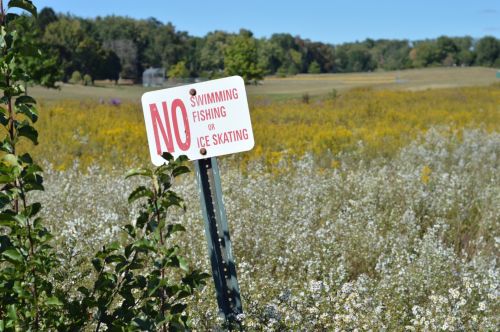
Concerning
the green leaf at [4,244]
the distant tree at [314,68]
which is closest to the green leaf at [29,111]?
the green leaf at [4,244]

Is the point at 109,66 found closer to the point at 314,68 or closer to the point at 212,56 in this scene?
the point at 212,56

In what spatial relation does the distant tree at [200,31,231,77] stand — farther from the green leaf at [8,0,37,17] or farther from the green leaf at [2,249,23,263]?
the green leaf at [2,249,23,263]

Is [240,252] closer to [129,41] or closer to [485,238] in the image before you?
[485,238]

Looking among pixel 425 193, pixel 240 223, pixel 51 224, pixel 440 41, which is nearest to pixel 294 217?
pixel 240 223

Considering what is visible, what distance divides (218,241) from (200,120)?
2.16 ft

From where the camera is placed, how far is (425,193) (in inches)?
235

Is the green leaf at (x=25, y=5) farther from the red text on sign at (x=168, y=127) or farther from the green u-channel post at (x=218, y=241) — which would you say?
the green u-channel post at (x=218, y=241)

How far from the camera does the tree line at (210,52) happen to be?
7381 centimetres

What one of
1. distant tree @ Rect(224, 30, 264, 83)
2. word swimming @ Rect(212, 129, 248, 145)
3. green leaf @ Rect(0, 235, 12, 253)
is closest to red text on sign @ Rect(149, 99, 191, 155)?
word swimming @ Rect(212, 129, 248, 145)

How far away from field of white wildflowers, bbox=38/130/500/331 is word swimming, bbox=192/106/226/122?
826 millimetres

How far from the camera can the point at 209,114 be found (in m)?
2.95

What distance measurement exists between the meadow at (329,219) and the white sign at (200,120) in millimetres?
709

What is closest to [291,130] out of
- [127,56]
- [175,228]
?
[175,228]

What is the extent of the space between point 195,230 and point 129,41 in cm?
9305
